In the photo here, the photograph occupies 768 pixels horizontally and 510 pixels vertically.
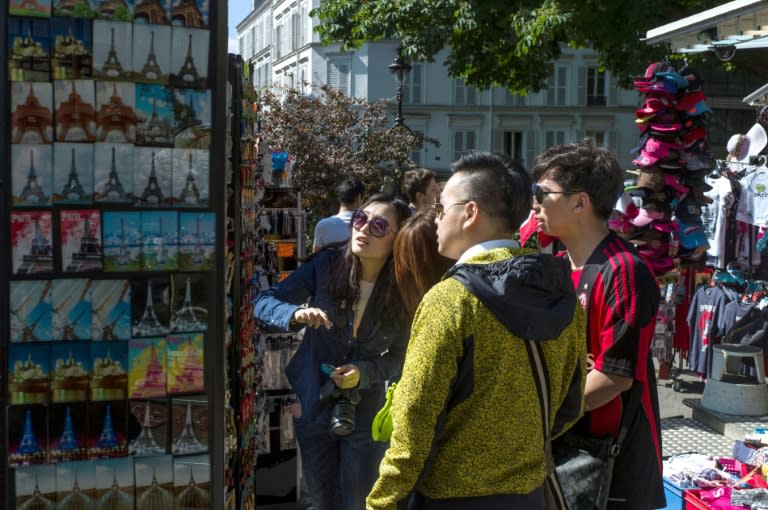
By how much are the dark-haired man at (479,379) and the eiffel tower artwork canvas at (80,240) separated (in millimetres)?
1172

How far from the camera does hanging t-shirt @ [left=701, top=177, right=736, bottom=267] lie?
7730mm

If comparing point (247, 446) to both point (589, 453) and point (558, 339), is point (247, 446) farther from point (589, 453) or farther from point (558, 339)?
point (558, 339)

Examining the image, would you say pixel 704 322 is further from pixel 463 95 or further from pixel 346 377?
pixel 463 95

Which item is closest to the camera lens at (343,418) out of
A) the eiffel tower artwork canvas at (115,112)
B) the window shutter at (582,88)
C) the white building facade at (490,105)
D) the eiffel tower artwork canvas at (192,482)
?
the eiffel tower artwork canvas at (192,482)

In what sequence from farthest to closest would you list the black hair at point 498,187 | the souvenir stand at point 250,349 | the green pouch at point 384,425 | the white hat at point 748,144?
the white hat at point 748,144 < the souvenir stand at point 250,349 < the green pouch at point 384,425 < the black hair at point 498,187

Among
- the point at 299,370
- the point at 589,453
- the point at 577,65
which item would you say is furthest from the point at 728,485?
the point at 577,65

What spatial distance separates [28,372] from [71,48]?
1.03m

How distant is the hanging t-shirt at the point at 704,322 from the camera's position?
7.53 m

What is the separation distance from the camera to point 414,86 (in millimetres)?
41625

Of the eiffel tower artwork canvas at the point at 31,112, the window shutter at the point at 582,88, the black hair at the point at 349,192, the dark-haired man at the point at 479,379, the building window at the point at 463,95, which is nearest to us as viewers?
the dark-haired man at the point at 479,379

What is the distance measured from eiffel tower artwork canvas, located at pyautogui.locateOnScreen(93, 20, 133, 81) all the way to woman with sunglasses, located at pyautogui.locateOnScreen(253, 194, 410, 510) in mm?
1208

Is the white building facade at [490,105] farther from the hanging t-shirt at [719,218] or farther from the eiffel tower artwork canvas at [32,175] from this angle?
Answer: the eiffel tower artwork canvas at [32,175]

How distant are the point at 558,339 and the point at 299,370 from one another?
1622mm

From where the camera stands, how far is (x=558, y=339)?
2.27 metres
